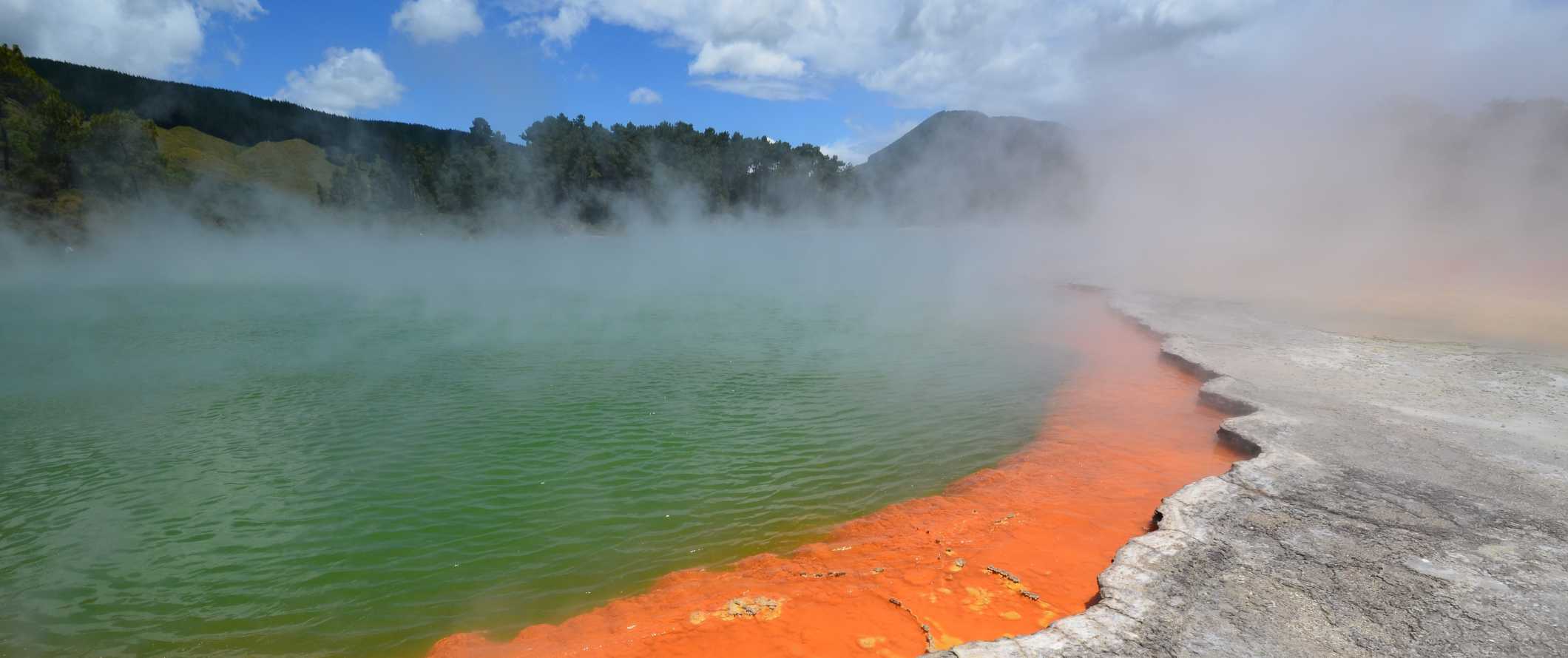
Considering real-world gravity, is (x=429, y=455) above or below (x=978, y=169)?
below

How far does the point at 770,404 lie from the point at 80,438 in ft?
13.9

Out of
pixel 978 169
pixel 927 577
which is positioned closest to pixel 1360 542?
pixel 927 577

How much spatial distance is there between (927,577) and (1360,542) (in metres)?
1.40

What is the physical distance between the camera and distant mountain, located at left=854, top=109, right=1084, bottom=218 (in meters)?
23.4

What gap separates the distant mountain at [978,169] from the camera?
2338cm

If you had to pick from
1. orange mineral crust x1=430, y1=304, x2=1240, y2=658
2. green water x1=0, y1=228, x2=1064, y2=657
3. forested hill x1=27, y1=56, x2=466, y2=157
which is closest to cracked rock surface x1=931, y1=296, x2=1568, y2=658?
orange mineral crust x1=430, y1=304, x2=1240, y2=658

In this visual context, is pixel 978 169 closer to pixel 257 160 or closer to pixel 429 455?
pixel 257 160

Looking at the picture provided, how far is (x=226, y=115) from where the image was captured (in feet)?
76.4

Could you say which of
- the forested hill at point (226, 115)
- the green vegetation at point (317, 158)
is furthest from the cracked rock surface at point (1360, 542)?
the forested hill at point (226, 115)

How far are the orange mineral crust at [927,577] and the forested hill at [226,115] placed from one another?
70.5 ft

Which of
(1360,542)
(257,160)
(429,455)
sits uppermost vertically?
(257,160)

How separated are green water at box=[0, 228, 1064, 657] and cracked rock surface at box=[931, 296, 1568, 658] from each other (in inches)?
54.9

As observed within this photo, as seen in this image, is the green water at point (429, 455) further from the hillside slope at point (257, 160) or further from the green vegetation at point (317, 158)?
the hillside slope at point (257, 160)

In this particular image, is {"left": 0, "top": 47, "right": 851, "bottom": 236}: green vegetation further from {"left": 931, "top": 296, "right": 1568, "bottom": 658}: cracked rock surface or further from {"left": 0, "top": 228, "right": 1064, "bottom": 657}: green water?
{"left": 931, "top": 296, "right": 1568, "bottom": 658}: cracked rock surface
